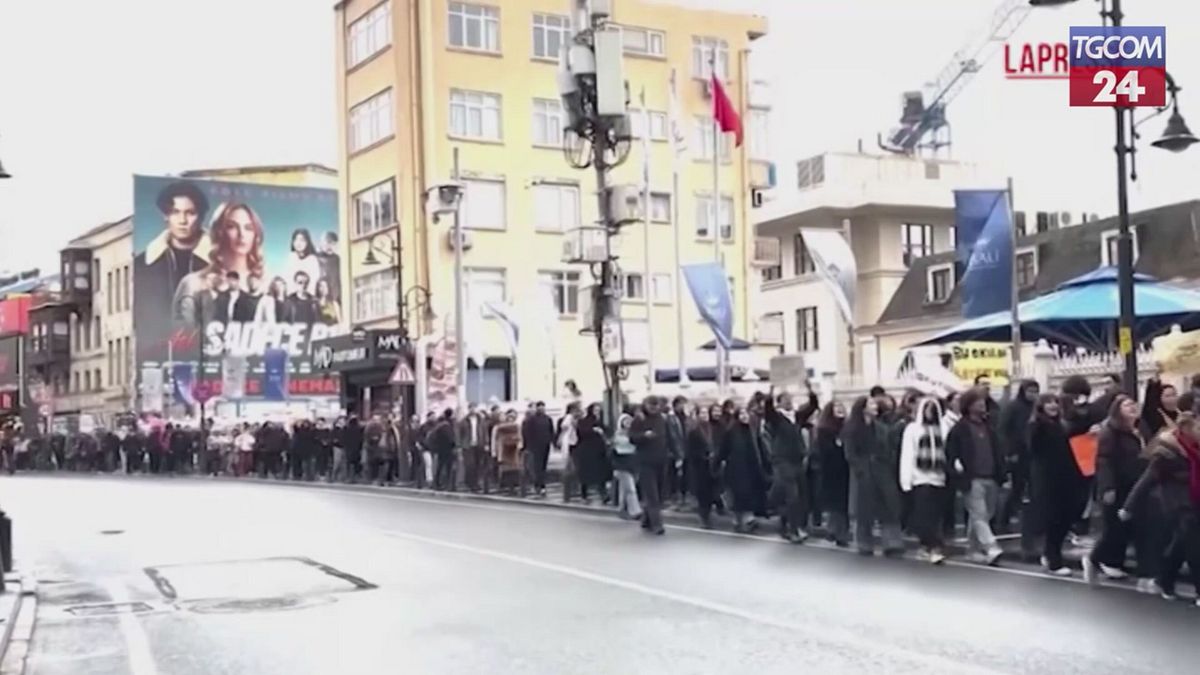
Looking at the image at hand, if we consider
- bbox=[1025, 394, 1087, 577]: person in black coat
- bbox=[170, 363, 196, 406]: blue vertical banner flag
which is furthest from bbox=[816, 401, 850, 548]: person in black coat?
bbox=[170, 363, 196, 406]: blue vertical banner flag

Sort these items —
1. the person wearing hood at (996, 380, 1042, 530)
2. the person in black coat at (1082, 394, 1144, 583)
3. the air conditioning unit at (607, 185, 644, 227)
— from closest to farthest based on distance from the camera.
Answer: the person in black coat at (1082, 394, 1144, 583) → the person wearing hood at (996, 380, 1042, 530) → the air conditioning unit at (607, 185, 644, 227)

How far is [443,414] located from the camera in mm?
31078

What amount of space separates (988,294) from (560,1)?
29944 millimetres

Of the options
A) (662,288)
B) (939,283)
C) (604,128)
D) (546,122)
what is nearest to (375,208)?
(546,122)

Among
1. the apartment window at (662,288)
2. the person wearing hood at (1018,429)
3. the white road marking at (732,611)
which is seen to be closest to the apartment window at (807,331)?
the apartment window at (662,288)

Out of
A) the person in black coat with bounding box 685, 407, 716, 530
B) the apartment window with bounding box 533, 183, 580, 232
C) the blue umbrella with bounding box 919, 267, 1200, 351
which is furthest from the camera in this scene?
the apartment window with bounding box 533, 183, 580, 232

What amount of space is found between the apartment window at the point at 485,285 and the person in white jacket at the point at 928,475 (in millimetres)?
32684

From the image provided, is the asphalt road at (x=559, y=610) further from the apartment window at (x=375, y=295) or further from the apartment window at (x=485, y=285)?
the apartment window at (x=375, y=295)

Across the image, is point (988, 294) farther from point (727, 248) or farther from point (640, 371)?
point (727, 248)

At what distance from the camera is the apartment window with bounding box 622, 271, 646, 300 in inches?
1981

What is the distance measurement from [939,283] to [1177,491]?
4298 cm

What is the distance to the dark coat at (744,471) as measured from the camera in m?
18.8

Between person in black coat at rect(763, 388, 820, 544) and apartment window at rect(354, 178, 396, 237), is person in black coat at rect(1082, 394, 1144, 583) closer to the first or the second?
person in black coat at rect(763, 388, 820, 544)

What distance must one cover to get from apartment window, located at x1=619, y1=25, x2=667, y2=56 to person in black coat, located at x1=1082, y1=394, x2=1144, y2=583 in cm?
3941
